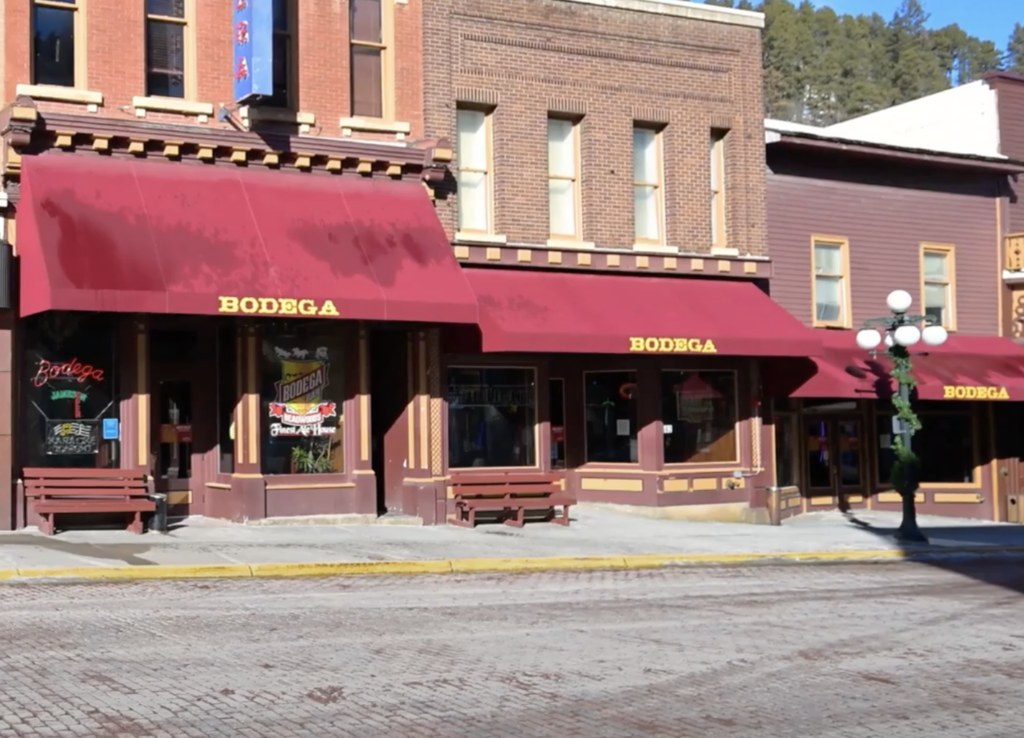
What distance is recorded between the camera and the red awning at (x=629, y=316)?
71.9ft

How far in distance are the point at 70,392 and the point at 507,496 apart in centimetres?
699

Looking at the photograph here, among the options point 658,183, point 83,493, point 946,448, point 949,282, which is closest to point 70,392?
point 83,493

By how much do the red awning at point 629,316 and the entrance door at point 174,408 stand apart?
182 inches

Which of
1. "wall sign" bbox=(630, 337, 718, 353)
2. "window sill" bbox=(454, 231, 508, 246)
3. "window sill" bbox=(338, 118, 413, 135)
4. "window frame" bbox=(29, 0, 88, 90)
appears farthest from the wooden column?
"wall sign" bbox=(630, 337, 718, 353)

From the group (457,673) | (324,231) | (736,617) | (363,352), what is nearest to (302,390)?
(363,352)

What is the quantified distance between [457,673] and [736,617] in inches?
165

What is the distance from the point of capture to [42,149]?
1917 cm

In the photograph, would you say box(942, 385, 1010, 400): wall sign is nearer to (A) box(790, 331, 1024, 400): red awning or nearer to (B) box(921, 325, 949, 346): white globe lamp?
(A) box(790, 331, 1024, 400): red awning

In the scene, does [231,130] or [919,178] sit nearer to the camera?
[231,130]

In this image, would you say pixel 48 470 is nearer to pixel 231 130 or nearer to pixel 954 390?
pixel 231 130

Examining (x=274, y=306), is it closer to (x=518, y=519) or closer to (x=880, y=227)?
(x=518, y=519)

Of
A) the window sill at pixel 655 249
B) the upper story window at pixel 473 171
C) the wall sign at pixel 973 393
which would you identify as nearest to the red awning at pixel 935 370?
A: the wall sign at pixel 973 393

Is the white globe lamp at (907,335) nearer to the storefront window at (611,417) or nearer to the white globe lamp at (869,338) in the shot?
the white globe lamp at (869,338)

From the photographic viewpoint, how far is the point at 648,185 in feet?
82.0
